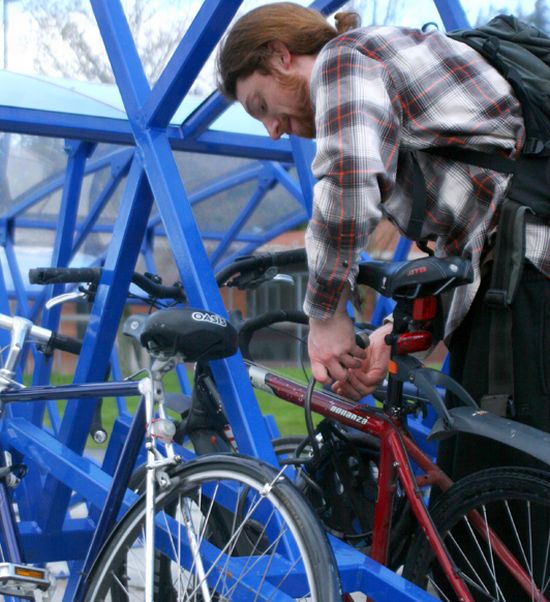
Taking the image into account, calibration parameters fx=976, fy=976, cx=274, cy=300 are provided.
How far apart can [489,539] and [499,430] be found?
278 mm

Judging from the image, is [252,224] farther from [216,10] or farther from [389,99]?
[389,99]

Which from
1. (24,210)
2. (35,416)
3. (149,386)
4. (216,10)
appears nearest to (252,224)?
(24,210)

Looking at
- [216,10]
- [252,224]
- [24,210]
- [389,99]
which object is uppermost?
[252,224]

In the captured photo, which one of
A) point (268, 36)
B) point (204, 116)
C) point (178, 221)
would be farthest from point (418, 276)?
point (204, 116)

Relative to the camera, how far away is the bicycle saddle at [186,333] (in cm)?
206

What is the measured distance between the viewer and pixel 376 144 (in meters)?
1.99

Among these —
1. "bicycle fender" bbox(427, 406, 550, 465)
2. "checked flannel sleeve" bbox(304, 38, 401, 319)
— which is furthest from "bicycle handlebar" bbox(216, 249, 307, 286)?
"bicycle fender" bbox(427, 406, 550, 465)

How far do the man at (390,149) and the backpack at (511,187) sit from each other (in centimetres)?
2

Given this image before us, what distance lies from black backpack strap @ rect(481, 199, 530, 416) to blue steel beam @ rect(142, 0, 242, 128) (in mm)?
945

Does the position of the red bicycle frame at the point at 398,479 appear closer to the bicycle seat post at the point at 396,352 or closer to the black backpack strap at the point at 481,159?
the bicycle seat post at the point at 396,352

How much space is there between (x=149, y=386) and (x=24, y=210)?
13.0ft

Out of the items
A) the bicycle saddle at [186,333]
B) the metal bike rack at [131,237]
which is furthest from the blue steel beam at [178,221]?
the bicycle saddle at [186,333]

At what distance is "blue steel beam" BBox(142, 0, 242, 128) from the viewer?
2.56 meters

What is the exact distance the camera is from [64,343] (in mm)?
2936
